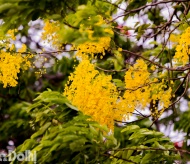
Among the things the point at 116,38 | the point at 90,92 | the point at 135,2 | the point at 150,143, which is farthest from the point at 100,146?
the point at 116,38

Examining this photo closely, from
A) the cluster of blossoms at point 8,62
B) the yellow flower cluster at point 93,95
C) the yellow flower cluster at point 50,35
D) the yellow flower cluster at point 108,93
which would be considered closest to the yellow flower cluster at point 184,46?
the yellow flower cluster at point 108,93

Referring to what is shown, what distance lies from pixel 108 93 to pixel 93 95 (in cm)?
13

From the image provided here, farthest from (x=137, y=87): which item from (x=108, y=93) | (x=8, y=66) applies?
(x=8, y=66)

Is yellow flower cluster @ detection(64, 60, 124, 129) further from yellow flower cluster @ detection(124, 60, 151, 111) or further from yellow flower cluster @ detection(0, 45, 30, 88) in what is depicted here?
yellow flower cluster @ detection(0, 45, 30, 88)

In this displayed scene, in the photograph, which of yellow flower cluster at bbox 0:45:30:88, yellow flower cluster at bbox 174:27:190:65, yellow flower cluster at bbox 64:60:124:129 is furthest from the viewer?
yellow flower cluster at bbox 0:45:30:88

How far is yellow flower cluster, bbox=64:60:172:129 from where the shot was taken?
8.29ft

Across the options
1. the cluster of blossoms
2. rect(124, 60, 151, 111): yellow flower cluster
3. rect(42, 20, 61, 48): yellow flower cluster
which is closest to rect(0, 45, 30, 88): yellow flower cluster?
the cluster of blossoms

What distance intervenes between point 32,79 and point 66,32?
3838mm

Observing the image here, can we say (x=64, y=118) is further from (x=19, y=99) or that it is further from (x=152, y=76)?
(x=19, y=99)

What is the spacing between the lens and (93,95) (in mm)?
2527

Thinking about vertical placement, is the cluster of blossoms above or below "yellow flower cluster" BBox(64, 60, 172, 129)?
above

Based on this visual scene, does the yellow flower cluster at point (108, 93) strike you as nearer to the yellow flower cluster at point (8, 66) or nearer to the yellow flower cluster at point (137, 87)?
the yellow flower cluster at point (137, 87)

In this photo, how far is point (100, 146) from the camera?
218 centimetres

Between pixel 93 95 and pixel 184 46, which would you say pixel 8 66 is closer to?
pixel 93 95
